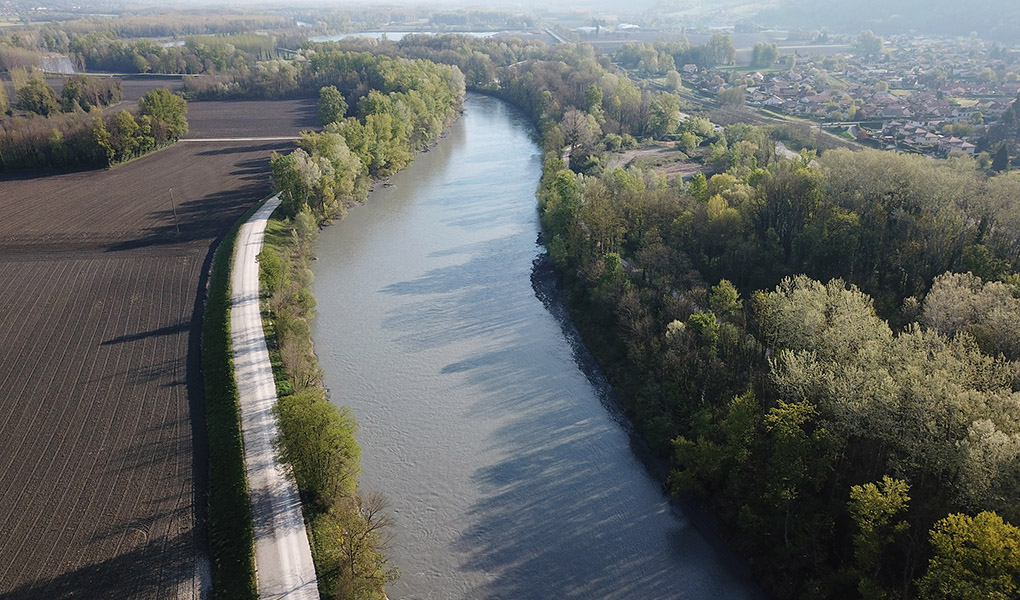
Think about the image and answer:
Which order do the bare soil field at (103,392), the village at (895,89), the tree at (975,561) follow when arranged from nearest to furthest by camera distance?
the tree at (975,561)
the bare soil field at (103,392)
the village at (895,89)

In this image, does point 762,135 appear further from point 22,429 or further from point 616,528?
point 22,429

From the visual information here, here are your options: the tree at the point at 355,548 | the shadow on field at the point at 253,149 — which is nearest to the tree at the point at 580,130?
the shadow on field at the point at 253,149

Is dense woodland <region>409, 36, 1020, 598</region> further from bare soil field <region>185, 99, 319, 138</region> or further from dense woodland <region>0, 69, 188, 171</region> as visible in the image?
bare soil field <region>185, 99, 319, 138</region>

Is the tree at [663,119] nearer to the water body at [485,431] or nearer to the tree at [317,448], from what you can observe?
the water body at [485,431]

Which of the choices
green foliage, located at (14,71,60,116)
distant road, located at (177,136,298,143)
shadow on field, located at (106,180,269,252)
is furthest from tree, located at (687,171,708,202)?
green foliage, located at (14,71,60,116)

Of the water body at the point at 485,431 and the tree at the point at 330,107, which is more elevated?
the tree at the point at 330,107
